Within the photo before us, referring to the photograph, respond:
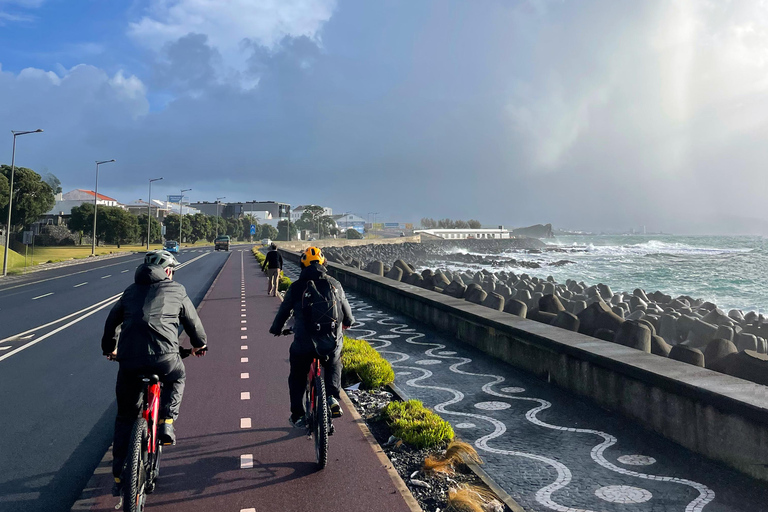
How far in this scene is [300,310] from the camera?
17.3 ft

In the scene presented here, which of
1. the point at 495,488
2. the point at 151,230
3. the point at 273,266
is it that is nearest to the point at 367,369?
the point at 495,488

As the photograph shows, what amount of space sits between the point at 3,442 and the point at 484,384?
5.66 metres

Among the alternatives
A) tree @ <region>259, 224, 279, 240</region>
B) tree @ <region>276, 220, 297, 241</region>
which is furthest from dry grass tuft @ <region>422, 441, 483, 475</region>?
tree @ <region>276, 220, 297, 241</region>

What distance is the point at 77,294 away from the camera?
2197cm

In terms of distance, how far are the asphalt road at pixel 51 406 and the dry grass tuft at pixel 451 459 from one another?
9.20ft

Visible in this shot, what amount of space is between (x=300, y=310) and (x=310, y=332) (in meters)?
0.23

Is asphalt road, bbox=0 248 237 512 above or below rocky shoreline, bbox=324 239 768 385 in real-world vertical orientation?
below

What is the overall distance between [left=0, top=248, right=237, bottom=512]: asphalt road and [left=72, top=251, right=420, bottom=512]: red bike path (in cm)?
43

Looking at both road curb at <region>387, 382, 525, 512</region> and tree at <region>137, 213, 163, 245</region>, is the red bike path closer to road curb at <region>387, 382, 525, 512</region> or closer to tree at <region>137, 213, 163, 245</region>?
road curb at <region>387, 382, 525, 512</region>

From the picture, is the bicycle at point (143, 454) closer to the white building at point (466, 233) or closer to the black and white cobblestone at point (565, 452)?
the black and white cobblestone at point (565, 452)

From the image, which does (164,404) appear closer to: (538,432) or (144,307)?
(144,307)

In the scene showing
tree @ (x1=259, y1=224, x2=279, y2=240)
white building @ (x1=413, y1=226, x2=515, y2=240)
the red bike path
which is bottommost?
the red bike path

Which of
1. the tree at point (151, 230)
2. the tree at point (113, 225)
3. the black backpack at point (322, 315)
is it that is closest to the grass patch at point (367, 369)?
the black backpack at point (322, 315)

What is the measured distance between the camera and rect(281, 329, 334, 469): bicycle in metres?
4.75
